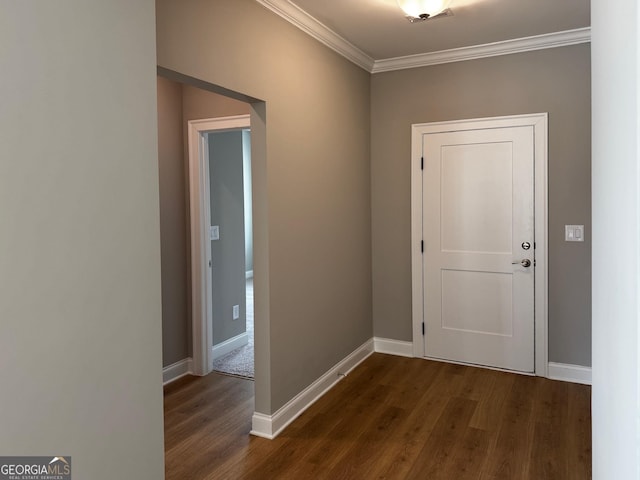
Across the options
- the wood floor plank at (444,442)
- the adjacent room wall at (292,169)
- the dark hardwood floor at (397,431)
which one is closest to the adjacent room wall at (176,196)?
the dark hardwood floor at (397,431)

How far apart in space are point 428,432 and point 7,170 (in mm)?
2561

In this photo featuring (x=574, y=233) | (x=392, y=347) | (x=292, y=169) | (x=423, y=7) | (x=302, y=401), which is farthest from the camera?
(x=392, y=347)

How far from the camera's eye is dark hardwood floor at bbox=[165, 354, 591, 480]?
7.95 ft

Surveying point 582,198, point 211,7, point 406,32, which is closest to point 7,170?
point 211,7

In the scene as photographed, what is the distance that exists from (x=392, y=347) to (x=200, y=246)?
1.93 metres

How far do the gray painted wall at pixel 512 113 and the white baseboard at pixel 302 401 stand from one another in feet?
2.01

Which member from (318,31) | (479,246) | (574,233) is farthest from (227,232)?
(574,233)

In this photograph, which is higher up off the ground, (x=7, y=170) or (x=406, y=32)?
(x=406, y=32)

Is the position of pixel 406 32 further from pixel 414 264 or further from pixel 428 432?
pixel 428 432

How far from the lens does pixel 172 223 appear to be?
11.8 feet

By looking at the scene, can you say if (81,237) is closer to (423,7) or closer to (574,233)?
(423,7)

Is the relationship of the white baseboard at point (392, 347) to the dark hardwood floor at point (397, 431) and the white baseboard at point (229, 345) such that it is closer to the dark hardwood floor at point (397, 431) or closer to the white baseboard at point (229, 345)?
the dark hardwood floor at point (397, 431)

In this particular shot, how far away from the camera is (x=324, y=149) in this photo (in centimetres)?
334

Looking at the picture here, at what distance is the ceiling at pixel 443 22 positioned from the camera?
9.33 ft
